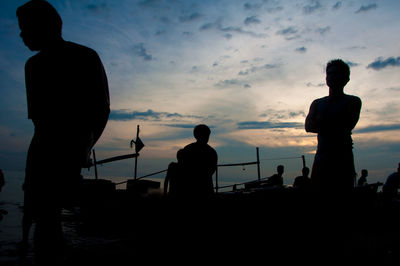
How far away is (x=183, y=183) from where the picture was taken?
3994 mm

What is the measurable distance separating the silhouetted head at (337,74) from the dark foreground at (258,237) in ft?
3.35

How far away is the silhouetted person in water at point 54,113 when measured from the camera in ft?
5.61

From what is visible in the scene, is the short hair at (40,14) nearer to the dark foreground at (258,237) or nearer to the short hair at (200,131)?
the dark foreground at (258,237)

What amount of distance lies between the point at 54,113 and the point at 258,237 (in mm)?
3124

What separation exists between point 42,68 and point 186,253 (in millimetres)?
2154

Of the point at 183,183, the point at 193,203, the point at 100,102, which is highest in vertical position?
the point at 100,102

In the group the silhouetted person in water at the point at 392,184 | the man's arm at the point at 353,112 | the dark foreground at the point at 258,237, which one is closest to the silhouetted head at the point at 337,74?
the man's arm at the point at 353,112

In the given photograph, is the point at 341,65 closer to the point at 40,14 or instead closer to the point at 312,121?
the point at 312,121

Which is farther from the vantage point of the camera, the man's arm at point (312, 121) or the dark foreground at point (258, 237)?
the man's arm at point (312, 121)

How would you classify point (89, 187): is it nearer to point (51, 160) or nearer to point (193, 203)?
point (193, 203)

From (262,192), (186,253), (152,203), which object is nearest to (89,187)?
(152,203)

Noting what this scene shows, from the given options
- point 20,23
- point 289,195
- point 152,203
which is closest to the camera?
point 20,23

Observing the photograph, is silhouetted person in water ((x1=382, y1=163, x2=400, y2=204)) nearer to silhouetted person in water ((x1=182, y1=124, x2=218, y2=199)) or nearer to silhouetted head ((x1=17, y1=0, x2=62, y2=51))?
silhouetted person in water ((x1=182, y1=124, x2=218, y2=199))

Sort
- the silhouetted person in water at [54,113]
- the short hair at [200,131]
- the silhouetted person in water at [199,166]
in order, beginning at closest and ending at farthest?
the silhouetted person in water at [54,113] < the silhouetted person in water at [199,166] < the short hair at [200,131]
